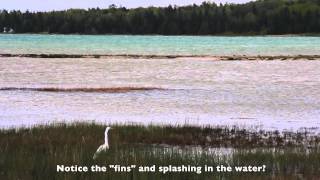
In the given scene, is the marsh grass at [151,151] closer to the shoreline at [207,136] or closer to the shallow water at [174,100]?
the shoreline at [207,136]

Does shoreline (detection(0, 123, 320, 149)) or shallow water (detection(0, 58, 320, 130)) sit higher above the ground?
shoreline (detection(0, 123, 320, 149))

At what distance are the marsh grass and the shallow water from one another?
4.31m

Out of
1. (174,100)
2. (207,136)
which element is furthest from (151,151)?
(174,100)

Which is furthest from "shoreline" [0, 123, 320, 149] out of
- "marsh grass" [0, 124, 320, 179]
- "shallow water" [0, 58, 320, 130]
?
"shallow water" [0, 58, 320, 130]

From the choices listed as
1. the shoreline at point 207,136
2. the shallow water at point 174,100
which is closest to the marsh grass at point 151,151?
the shoreline at point 207,136

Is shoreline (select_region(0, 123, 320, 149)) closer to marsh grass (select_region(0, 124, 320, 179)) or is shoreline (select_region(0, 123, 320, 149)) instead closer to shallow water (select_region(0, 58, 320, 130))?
marsh grass (select_region(0, 124, 320, 179))

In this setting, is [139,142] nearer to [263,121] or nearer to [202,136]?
[202,136]

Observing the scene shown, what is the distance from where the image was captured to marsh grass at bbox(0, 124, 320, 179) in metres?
13.4

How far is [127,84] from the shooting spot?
5122cm

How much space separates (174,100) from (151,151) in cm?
2239

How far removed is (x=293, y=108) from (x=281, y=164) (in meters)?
18.9

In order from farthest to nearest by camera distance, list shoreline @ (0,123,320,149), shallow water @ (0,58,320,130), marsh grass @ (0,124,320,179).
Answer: shallow water @ (0,58,320,130) → shoreline @ (0,123,320,149) → marsh grass @ (0,124,320,179)

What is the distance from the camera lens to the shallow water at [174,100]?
28.9 metres

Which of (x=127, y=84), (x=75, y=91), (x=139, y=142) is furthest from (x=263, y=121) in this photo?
(x=127, y=84)
